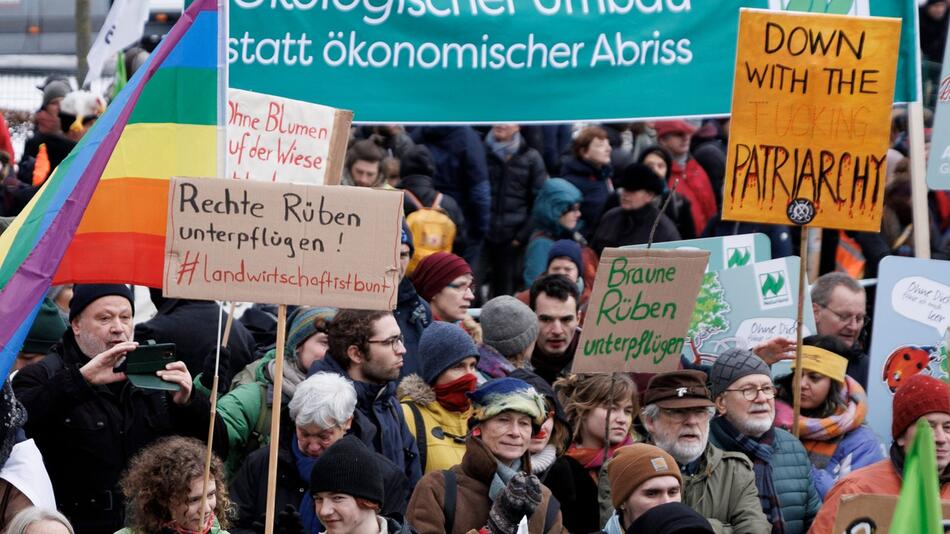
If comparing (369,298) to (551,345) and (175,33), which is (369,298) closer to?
(175,33)

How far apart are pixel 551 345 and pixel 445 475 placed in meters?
2.27

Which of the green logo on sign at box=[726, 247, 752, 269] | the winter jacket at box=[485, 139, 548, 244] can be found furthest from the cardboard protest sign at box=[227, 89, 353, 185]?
the winter jacket at box=[485, 139, 548, 244]

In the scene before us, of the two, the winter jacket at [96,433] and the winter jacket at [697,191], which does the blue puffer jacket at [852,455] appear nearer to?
the winter jacket at [96,433]

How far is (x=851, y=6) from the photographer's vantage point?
9195 millimetres

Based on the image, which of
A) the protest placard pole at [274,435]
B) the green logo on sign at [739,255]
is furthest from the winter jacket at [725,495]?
the green logo on sign at [739,255]

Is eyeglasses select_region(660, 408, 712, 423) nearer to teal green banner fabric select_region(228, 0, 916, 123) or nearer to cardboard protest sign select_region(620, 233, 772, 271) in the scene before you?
cardboard protest sign select_region(620, 233, 772, 271)

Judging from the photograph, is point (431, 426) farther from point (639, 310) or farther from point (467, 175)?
point (467, 175)

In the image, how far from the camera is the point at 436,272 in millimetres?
8969

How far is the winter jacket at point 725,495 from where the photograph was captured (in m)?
7.05

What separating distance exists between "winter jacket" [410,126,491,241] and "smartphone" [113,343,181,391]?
6217 mm

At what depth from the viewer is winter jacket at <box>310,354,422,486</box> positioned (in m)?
7.17

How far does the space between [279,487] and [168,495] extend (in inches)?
33.3

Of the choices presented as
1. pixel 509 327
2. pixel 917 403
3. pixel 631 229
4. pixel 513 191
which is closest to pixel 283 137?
pixel 509 327

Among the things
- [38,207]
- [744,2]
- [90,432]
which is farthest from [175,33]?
[744,2]
